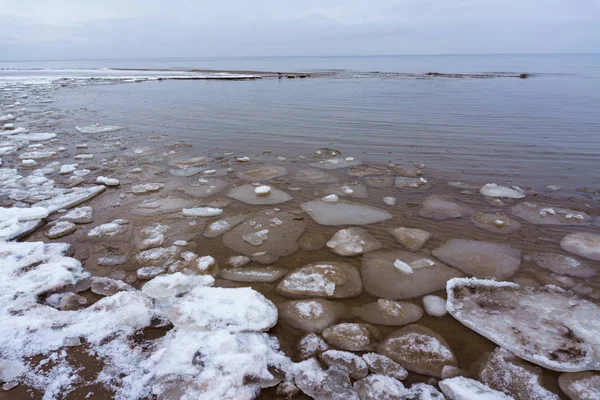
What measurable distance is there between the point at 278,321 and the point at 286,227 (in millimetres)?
1593

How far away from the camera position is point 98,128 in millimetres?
9297

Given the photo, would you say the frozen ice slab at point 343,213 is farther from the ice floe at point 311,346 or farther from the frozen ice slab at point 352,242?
the ice floe at point 311,346

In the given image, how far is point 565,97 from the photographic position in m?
15.0

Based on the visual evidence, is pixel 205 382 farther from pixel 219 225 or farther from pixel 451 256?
pixel 451 256

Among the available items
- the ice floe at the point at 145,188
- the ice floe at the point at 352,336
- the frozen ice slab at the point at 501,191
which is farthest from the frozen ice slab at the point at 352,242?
the ice floe at the point at 145,188

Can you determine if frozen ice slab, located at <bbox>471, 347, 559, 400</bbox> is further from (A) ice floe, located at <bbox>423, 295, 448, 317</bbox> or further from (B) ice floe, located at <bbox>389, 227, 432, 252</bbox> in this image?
(B) ice floe, located at <bbox>389, 227, 432, 252</bbox>

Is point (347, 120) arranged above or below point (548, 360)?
above

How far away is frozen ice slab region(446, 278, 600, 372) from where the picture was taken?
7.72 feet

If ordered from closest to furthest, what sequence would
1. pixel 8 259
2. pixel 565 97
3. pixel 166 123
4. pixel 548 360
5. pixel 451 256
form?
pixel 548 360 → pixel 8 259 → pixel 451 256 → pixel 166 123 → pixel 565 97

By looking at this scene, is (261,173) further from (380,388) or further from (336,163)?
(380,388)

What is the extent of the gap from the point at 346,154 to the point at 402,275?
4238 mm

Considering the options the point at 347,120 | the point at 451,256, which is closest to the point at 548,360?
the point at 451,256

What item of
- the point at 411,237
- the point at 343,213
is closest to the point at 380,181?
the point at 343,213

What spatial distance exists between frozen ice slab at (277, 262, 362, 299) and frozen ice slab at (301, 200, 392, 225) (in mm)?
971
